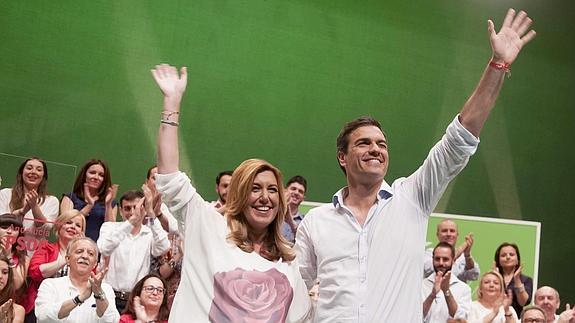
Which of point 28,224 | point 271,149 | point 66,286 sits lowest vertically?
point 66,286

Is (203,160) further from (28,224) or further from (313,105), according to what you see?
(28,224)

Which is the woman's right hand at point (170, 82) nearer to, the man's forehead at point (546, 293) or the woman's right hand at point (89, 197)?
the woman's right hand at point (89, 197)

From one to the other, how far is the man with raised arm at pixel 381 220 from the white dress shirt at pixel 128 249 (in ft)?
10.1

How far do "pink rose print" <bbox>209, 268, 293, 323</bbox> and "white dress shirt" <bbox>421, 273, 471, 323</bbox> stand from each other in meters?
3.42

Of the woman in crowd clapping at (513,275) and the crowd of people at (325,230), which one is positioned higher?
the woman in crowd clapping at (513,275)

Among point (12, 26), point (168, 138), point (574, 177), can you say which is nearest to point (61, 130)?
point (12, 26)

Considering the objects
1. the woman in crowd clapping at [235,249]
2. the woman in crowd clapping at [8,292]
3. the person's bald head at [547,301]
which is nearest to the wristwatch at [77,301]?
the woman in crowd clapping at [8,292]

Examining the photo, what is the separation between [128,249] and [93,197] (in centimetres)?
58

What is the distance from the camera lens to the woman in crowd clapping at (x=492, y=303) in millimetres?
6734

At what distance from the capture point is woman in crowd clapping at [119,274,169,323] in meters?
5.55

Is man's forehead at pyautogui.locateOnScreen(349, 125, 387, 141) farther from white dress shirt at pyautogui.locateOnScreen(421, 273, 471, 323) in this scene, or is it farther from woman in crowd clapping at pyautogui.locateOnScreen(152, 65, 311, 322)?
white dress shirt at pyautogui.locateOnScreen(421, 273, 471, 323)

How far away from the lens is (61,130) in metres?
8.05

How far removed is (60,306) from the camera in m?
5.22

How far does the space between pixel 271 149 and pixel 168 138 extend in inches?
238
